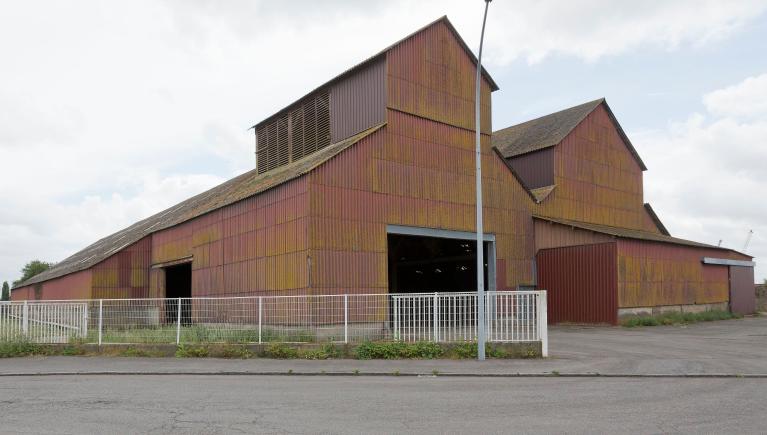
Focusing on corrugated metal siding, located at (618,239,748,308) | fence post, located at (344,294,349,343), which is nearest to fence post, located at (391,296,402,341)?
fence post, located at (344,294,349,343)

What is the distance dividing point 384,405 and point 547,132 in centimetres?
3119

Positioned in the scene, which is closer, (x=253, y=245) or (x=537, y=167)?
(x=253, y=245)

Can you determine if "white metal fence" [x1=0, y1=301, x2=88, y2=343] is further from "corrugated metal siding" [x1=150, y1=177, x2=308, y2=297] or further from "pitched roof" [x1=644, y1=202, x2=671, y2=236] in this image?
"pitched roof" [x1=644, y1=202, x2=671, y2=236]

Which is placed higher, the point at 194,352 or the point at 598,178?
the point at 598,178

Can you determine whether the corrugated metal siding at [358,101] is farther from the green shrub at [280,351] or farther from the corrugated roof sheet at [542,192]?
the corrugated roof sheet at [542,192]

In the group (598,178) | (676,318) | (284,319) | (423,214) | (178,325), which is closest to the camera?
(178,325)

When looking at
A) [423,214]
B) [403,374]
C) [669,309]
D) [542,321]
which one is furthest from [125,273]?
[669,309]

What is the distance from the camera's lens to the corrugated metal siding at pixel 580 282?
96.3 ft

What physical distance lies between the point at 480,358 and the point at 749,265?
3276 cm

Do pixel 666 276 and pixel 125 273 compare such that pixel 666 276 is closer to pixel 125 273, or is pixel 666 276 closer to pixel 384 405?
pixel 384 405

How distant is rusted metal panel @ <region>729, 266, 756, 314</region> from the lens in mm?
38681

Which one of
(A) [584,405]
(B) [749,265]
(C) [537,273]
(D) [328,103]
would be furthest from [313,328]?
(B) [749,265]

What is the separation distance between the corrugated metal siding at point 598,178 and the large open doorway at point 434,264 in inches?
221

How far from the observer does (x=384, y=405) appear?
9812 mm
